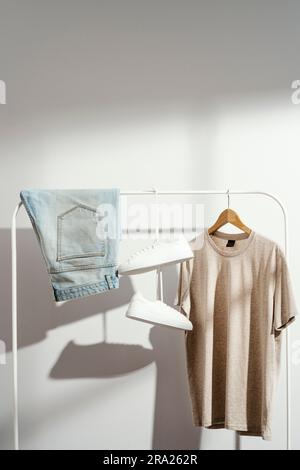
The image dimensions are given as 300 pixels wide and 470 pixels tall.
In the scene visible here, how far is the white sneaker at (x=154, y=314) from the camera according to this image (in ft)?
4.79

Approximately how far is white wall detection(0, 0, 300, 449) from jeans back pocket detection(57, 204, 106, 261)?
14.5 inches

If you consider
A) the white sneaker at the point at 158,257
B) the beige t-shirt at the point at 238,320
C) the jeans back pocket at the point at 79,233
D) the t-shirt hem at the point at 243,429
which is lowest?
the t-shirt hem at the point at 243,429

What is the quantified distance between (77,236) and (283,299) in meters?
0.65

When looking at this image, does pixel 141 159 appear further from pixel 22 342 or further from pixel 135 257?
pixel 22 342

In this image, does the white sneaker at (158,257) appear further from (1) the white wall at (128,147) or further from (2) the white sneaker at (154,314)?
(1) the white wall at (128,147)

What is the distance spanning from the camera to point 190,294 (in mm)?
1623

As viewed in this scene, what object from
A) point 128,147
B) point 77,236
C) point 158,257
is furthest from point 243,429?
point 128,147

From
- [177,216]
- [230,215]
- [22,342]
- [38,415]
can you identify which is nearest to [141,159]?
[177,216]

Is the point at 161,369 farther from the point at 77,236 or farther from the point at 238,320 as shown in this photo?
the point at 77,236

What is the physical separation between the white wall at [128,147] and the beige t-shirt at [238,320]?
259mm

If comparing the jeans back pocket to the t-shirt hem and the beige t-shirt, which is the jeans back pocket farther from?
the t-shirt hem

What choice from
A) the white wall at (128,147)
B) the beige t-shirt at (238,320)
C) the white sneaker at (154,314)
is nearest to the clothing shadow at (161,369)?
the white wall at (128,147)

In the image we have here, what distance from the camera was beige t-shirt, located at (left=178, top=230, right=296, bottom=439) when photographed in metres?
1.55

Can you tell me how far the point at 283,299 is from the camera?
1547 millimetres
